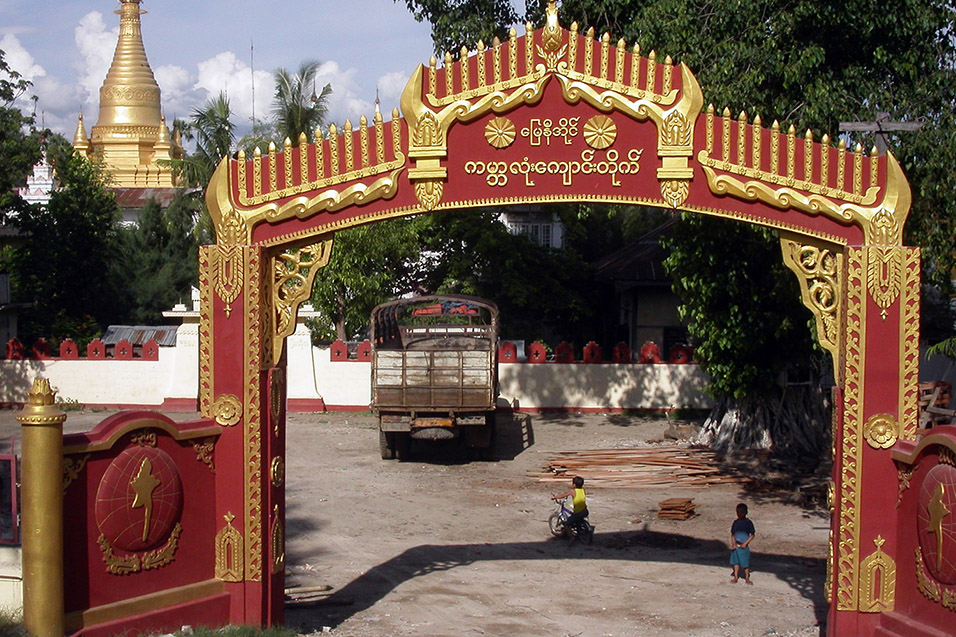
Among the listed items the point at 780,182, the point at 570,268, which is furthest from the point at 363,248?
the point at 780,182

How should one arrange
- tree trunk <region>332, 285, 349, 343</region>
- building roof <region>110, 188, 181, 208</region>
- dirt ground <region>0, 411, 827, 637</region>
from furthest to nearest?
building roof <region>110, 188, 181, 208</region>, tree trunk <region>332, 285, 349, 343</region>, dirt ground <region>0, 411, 827, 637</region>

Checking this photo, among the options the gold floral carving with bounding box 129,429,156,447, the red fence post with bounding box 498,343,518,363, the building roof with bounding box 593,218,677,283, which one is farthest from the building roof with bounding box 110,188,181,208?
the gold floral carving with bounding box 129,429,156,447

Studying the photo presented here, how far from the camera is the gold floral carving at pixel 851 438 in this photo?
23.8ft

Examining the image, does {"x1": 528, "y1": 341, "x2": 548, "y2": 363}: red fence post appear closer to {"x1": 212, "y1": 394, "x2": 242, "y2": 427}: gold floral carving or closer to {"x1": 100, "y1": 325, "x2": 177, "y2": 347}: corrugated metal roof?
{"x1": 100, "y1": 325, "x2": 177, "y2": 347}: corrugated metal roof

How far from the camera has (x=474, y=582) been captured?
10.2 m

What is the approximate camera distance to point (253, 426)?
25.7 ft

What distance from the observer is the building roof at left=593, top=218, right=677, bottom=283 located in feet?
83.5

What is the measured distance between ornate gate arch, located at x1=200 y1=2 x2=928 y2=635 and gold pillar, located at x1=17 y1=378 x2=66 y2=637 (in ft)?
4.48

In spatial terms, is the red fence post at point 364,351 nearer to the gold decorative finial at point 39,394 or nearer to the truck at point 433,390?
the truck at point 433,390

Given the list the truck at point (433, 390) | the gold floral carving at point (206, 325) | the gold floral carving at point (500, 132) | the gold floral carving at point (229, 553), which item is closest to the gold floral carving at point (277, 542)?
the gold floral carving at point (229, 553)

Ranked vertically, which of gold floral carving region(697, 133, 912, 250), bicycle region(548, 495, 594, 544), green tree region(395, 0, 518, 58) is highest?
green tree region(395, 0, 518, 58)

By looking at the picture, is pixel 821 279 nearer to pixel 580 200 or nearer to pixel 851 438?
pixel 851 438

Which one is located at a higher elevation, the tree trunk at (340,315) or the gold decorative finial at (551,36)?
the gold decorative finial at (551,36)

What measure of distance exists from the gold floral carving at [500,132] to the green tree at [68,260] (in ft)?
80.8
